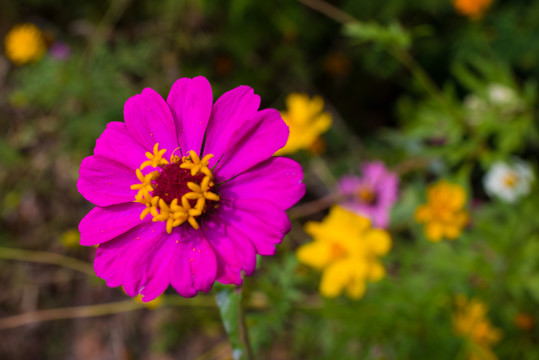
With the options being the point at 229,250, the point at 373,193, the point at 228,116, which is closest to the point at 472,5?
the point at 373,193

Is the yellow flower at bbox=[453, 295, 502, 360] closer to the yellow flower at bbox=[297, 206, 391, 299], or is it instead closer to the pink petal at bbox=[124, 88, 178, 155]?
the yellow flower at bbox=[297, 206, 391, 299]

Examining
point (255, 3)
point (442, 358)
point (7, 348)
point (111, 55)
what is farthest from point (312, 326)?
point (7, 348)

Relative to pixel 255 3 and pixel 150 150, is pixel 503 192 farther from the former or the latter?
pixel 150 150

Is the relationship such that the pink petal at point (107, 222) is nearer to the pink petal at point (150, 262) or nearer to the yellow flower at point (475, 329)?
the pink petal at point (150, 262)

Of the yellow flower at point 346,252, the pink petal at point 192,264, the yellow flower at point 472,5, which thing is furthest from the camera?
the yellow flower at point 472,5

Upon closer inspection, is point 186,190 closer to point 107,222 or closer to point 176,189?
point 176,189

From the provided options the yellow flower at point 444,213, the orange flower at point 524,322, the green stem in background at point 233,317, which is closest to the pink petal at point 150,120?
the green stem in background at point 233,317
